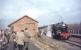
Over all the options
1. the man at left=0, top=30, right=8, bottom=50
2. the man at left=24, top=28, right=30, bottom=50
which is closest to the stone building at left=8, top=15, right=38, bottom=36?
the man at left=24, top=28, right=30, bottom=50

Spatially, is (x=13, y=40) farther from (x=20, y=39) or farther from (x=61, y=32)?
(x=61, y=32)

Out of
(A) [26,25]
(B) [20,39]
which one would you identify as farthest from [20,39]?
(A) [26,25]

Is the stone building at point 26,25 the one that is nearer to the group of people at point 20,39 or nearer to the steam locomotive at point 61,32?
the group of people at point 20,39

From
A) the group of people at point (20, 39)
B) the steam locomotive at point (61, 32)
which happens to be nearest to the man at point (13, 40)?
the group of people at point (20, 39)

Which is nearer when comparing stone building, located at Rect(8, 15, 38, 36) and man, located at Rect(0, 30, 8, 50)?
stone building, located at Rect(8, 15, 38, 36)

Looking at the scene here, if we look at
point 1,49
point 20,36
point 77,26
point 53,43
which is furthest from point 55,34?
point 1,49

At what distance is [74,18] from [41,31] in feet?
1.21

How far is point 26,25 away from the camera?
1.40 meters

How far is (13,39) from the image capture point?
1495 mm

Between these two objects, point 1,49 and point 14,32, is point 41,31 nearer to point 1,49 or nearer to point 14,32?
point 14,32

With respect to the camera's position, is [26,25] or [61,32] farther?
[61,32]

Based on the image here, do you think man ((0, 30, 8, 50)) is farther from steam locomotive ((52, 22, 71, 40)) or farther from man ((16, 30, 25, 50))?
steam locomotive ((52, 22, 71, 40))

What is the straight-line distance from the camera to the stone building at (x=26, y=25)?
138 centimetres

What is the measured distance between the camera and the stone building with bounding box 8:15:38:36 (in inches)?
54.4
